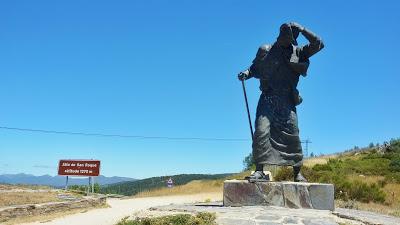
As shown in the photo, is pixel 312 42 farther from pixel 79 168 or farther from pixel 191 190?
pixel 191 190

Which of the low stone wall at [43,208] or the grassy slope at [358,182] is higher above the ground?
the grassy slope at [358,182]

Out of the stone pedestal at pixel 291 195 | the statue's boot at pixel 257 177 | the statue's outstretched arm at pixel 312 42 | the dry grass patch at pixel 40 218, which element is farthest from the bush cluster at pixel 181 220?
the dry grass patch at pixel 40 218

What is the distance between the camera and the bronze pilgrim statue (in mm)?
9875

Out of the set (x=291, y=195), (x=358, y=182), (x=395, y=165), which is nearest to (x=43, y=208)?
(x=291, y=195)

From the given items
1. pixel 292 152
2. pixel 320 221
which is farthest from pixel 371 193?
pixel 320 221

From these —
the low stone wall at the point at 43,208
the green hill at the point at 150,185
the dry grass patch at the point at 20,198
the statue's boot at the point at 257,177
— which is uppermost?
the green hill at the point at 150,185

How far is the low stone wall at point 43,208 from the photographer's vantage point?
47.9 ft

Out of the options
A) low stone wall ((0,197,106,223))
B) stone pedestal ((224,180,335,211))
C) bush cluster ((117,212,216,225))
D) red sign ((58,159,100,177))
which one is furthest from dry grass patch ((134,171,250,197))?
bush cluster ((117,212,216,225))

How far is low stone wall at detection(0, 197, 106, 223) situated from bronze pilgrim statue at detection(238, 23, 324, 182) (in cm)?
797

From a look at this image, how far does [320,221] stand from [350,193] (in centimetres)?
1155

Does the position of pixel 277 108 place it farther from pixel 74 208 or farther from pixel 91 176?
pixel 91 176

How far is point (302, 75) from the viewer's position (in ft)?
33.6

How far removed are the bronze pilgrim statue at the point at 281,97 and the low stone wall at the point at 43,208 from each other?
314 inches

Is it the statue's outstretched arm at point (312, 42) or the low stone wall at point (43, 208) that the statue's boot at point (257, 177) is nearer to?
the statue's outstretched arm at point (312, 42)
